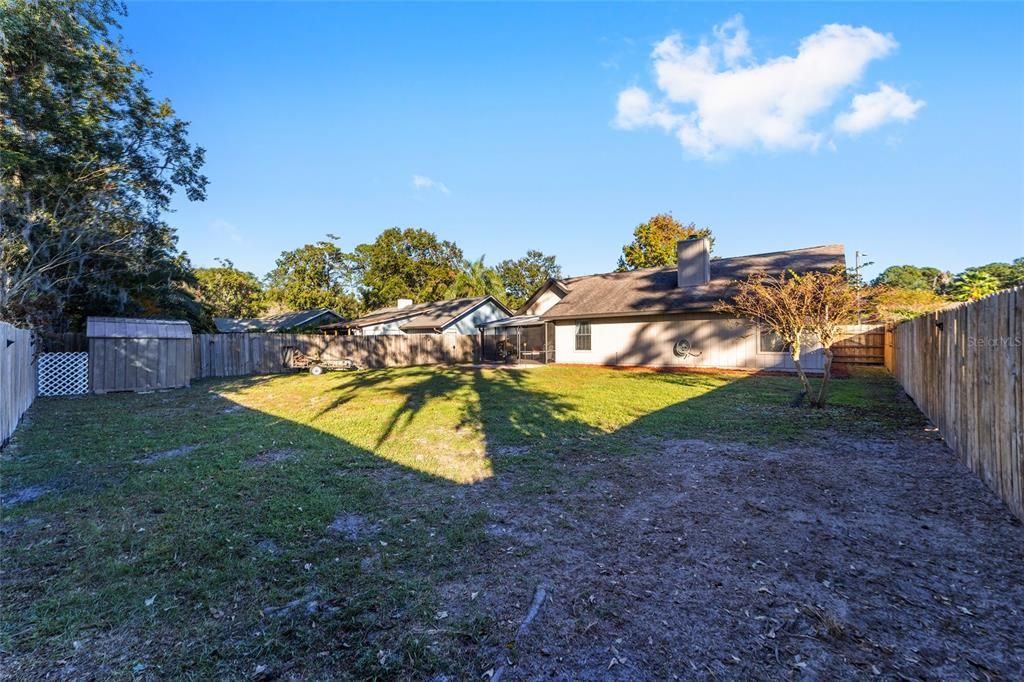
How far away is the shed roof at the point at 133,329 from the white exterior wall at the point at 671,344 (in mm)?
15454

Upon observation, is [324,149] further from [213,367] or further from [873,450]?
[873,450]

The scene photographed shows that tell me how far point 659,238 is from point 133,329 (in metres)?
34.3

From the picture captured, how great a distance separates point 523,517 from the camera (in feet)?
13.6

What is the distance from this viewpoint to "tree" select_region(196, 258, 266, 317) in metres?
44.4

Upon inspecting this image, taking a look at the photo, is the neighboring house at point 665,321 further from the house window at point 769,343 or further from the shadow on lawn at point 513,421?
the shadow on lawn at point 513,421

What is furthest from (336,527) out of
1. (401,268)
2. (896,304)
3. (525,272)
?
(525,272)

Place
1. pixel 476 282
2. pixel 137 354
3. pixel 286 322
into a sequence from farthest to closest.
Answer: pixel 476 282
pixel 286 322
pixel 137 354

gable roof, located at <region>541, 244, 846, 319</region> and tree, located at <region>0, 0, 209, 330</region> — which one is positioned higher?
tree, located at <region>0, 0, 209, 330</region>

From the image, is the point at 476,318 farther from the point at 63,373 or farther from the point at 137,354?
the point at 63,373

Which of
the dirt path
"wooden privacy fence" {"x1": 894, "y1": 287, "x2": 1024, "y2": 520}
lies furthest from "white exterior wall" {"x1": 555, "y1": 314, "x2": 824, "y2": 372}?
the dirt path

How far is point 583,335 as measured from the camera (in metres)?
21.5

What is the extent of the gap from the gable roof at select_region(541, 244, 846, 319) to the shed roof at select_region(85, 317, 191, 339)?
14.8m

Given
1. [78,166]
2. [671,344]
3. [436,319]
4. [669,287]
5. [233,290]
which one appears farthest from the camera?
[233,290]

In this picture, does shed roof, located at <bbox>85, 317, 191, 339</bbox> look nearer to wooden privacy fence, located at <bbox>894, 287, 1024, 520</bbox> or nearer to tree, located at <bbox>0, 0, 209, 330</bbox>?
tree, located at <bbox>0, 0, 209, 330</bbox>
